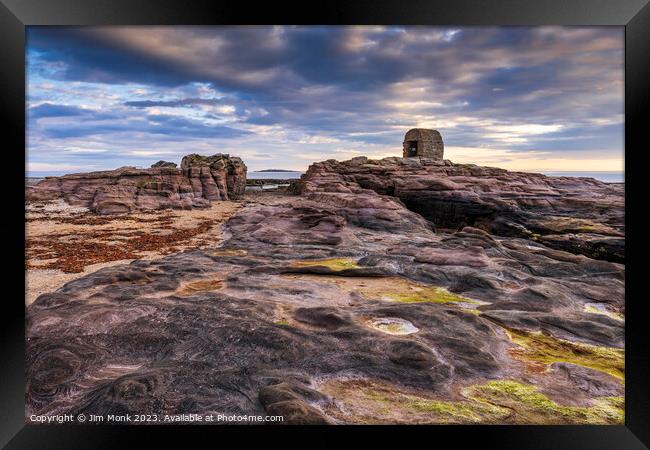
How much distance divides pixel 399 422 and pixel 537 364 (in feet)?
12.1

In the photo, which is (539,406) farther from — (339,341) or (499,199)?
(499,199)

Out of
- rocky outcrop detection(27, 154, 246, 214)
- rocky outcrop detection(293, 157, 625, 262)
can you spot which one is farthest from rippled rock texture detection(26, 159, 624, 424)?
rocky outcrop detection(27, 154, 246, 214)

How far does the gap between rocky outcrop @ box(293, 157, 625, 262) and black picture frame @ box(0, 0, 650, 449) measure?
730 inches

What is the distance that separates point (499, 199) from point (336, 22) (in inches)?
1191

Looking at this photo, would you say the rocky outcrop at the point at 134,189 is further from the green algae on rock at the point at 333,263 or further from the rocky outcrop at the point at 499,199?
the green algae on rock at the point at 333,263

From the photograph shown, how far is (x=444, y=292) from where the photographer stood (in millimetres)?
12602

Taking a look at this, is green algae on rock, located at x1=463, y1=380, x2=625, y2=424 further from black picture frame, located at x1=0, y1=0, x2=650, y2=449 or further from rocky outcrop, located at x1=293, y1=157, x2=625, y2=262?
rocky outcrop, located at x1=293, y1=157, x2=625, y2=262

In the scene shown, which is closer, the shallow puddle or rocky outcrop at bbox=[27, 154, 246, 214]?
the shallow puddle

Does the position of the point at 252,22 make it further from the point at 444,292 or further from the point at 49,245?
the point at 49,245

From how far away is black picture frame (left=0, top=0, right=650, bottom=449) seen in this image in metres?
5.09

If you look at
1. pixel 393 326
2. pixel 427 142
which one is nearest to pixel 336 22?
pixel 393 326

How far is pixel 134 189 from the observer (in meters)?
41.3

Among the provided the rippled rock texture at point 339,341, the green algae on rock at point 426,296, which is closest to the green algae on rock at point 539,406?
the rippled rock texture at point 339,341

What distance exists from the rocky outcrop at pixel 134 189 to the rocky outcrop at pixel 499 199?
1404cm
